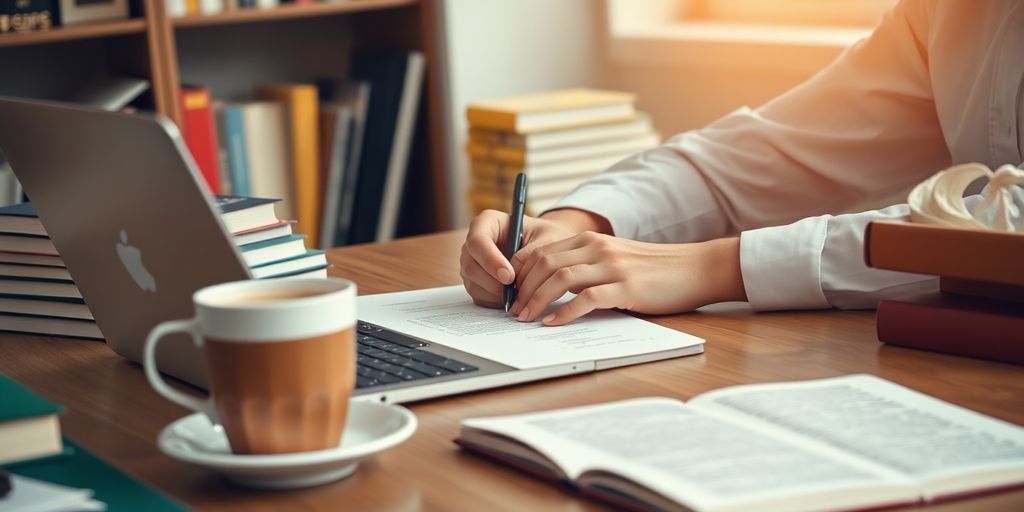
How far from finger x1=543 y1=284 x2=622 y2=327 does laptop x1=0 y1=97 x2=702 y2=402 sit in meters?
0.11

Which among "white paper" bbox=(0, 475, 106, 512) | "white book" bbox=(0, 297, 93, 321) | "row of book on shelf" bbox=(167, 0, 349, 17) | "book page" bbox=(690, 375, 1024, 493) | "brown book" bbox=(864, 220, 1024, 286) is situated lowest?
"book page" bbox=(690, 375, 1024, 493)

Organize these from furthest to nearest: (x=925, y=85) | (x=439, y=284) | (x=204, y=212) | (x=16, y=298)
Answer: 1. (x=925, y=85)
2. (x=439, y=284)
3. (x=16, y=298)
4. (x=204, y=212)

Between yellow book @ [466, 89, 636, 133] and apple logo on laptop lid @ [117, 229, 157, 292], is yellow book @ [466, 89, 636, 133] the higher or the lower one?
the lower one

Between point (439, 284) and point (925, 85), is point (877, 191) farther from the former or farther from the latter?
point (439, 284)

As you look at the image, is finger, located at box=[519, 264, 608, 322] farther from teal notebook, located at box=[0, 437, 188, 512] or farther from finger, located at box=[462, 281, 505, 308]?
teal notebook, located at box=[0, 437, 188, 512]

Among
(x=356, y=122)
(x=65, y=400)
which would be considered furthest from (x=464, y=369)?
(x=356, y=122)

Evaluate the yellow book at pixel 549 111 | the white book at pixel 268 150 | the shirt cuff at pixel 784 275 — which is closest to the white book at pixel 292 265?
the shirt cuff at pixel 784 275

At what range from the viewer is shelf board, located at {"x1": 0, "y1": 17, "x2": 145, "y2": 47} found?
225 centimetres

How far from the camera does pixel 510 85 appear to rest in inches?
113

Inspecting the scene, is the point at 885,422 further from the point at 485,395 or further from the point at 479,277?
the point at 479,277

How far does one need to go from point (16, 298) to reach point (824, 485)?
79 centimetres

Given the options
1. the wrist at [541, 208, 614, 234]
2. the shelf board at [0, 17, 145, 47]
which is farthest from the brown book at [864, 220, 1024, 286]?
the shelf board at [0, 17, 145, 47]

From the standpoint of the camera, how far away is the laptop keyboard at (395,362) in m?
0.87

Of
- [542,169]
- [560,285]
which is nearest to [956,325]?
[560,285]
